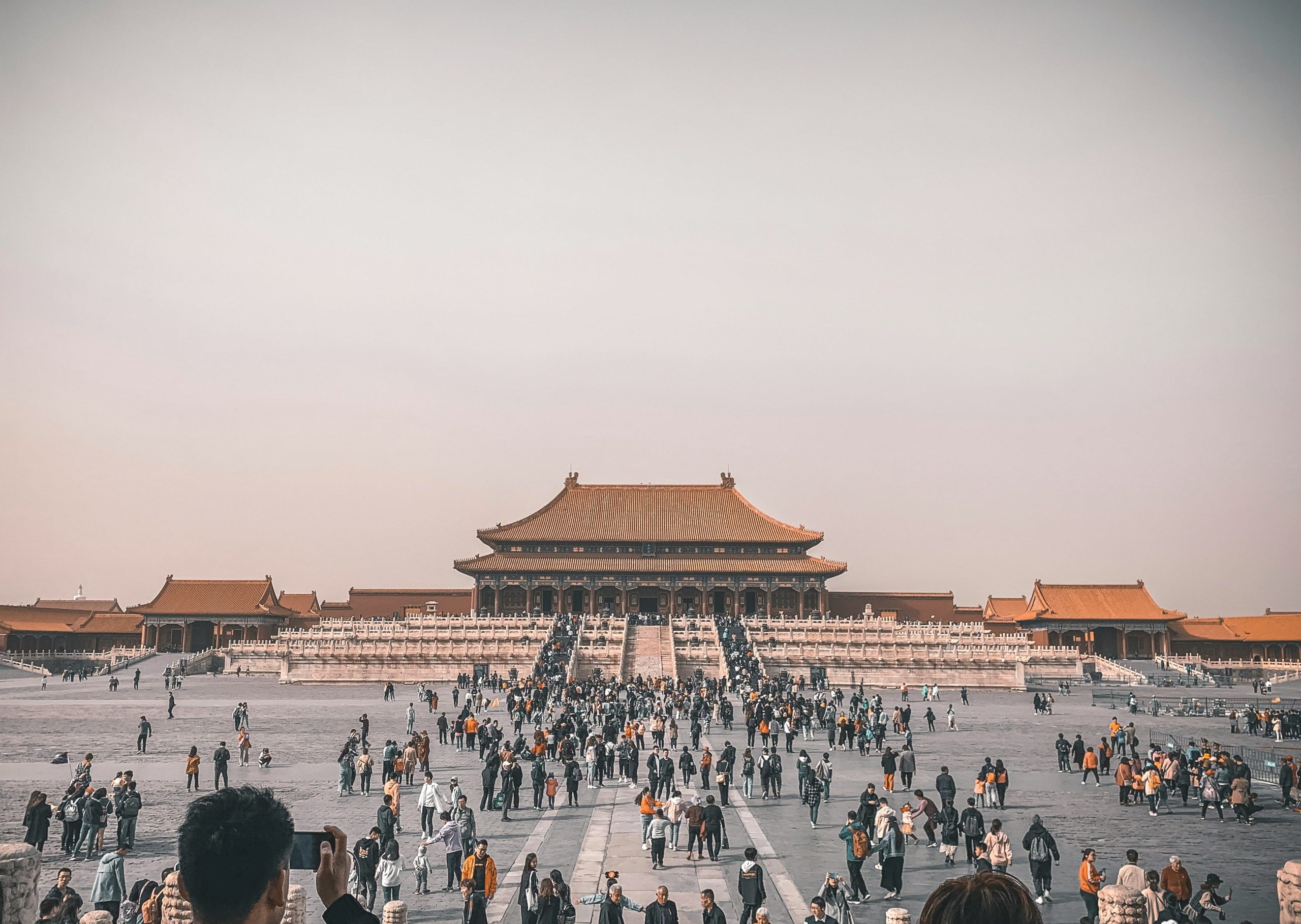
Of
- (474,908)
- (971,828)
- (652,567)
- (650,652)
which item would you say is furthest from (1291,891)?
(652,567)

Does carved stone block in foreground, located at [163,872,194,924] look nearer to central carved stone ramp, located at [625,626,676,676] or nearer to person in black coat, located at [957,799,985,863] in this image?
person in black coat, located at [957,799,985,863]

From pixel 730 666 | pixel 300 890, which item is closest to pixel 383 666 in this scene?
pixel 730 666

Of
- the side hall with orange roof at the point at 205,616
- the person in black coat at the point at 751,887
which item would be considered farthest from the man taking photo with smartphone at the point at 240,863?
the side hall with orange roof at the point at 205,616

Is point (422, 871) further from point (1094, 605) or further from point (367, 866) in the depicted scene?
point (1094, 605)

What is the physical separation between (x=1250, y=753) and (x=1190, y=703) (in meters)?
14.2

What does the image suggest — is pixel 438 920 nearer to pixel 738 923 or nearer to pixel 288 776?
pixel 738 923

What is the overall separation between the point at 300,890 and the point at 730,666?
1576 inches

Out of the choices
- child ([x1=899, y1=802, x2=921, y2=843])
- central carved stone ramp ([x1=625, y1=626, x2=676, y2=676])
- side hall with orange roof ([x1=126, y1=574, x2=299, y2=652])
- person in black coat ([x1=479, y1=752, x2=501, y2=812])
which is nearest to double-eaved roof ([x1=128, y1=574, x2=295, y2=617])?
side hall with orange roof ([x1=126, y1=574, x2=299, y2=652])

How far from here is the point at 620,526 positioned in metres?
77.9

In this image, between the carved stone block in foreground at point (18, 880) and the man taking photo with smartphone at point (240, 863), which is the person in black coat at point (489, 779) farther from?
the man taking photo with smartphone at point (240, 863)

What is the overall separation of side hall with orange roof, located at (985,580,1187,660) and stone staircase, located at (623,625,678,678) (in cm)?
2846

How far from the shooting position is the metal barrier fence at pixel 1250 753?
80.9 ft

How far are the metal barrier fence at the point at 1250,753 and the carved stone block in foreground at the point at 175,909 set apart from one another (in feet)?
67.8

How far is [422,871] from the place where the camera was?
14.6 metres
